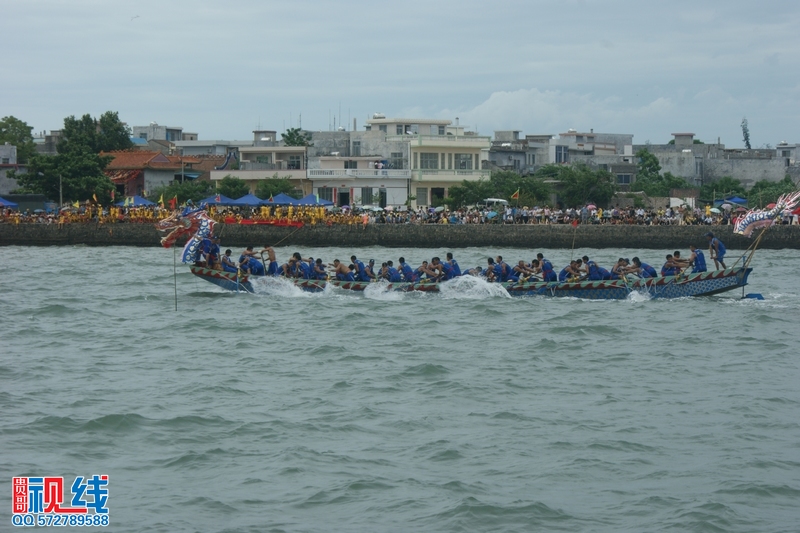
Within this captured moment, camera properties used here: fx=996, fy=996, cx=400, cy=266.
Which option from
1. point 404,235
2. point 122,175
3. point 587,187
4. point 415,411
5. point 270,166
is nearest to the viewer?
point 415,411

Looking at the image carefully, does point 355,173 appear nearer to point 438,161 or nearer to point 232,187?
point 438,161

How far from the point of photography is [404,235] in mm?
44562

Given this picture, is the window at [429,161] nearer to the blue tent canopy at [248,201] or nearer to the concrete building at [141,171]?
the blue tent canopy at [248,201]

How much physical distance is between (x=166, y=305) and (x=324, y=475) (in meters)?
15.1

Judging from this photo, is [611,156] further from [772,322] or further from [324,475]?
[324,475]

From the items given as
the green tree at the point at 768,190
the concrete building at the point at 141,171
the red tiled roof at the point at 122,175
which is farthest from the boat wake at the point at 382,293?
the red tiled roof at the point at 122,175

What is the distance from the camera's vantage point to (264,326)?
21906 mm

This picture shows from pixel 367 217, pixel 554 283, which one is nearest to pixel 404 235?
pixel 367 217

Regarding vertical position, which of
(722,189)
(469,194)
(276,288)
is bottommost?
(276,288)

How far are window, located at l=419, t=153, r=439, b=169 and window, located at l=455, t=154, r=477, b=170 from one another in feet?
4.36

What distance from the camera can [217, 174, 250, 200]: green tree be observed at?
2186 inches

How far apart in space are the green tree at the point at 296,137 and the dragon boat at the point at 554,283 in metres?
39.8

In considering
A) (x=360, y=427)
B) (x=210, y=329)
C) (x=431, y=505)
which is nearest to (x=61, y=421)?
(x=360, y=427)

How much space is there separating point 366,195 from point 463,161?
20.4 ft
